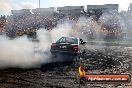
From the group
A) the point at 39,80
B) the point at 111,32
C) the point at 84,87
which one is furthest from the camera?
the point at 111,32

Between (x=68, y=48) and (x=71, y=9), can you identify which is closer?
(x=68, y=48)

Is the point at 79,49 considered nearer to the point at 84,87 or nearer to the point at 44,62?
the point at 44,62

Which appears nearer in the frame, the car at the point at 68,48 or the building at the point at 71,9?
the car at the point at 68,48

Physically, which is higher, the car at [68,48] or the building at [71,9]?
the building at [71,9]

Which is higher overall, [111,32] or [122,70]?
[111,32]

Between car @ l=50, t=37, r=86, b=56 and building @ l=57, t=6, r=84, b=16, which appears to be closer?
car @ l=50, t=37, r=86, b=56

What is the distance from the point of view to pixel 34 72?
42.0 feet

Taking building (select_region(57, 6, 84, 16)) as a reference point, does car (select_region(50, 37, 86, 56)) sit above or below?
below

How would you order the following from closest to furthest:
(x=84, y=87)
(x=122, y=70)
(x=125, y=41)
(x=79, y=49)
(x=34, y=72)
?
(x=84, y=87) < (x=34, y=72) < (x=122, y=70) < (x=79, y=49) < (x=125, y=41)

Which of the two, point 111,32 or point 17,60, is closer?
point 17,60

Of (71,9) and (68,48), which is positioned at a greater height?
(71,9)

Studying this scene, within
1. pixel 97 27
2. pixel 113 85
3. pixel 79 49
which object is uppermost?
pixel 97 27

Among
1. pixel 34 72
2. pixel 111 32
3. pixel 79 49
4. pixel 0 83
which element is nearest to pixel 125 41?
Result: pixel 111 32

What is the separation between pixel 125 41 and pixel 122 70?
26391mm
